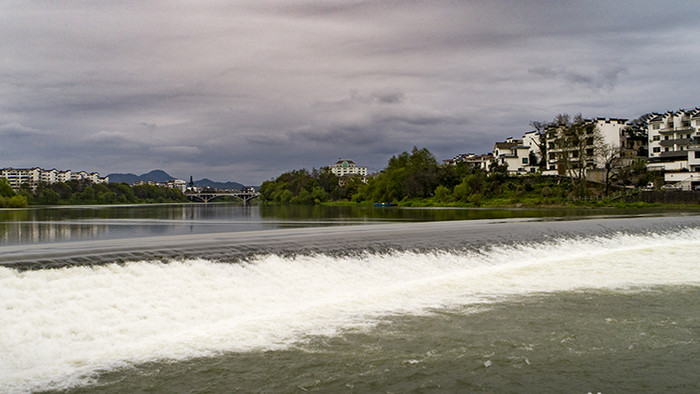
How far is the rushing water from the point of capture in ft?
23.6

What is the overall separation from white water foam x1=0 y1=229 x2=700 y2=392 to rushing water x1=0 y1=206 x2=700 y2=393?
1.6 inches

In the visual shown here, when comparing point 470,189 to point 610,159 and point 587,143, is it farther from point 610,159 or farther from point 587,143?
point 610,159

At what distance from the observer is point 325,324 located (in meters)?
9.97

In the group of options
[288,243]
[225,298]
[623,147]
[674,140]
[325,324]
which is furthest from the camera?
[623,147]

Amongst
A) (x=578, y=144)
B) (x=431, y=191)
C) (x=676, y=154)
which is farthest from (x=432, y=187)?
(x=676, y=154)

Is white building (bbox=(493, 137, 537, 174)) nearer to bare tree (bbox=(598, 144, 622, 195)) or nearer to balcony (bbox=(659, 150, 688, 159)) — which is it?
bare tree (bbox=(598, 144, 622, 195))

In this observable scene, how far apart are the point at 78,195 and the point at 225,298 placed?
11463cm

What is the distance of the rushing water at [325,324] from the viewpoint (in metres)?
7.20

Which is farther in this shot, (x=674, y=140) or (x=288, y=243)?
(x=674, y=140)

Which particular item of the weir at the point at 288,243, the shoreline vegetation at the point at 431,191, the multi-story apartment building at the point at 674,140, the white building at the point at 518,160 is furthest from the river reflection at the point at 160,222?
the white building at the point at 518,160

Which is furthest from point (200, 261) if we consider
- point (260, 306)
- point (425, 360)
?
point (425, 360)

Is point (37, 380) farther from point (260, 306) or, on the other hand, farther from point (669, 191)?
point (669, 191)

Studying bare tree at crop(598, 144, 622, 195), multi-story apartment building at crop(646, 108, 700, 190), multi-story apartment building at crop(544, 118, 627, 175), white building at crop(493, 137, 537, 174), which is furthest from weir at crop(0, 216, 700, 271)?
white building at crop(493, 137, 537, 174)

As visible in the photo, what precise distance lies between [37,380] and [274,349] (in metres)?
3.47
